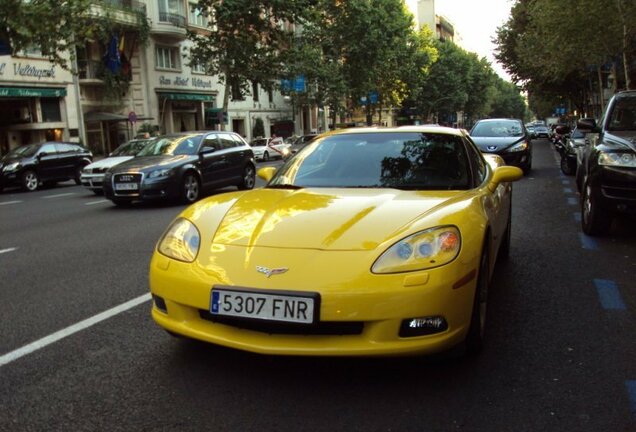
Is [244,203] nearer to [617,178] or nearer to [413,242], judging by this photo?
[413,242]

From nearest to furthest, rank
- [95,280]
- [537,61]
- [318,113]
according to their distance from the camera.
→ 1. [95,280]
2. [537,61]
3. [318,113]

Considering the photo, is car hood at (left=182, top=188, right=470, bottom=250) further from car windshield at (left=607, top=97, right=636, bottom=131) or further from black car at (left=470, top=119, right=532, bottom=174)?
black car at (left=470, top=119, right=532, bottom=174)

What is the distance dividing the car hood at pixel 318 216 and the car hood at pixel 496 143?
12.4m

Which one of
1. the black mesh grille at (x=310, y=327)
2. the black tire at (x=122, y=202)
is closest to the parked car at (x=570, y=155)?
the black tire at (x=122, y=202)

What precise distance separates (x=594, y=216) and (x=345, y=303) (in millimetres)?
5110

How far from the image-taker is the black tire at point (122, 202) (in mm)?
12016

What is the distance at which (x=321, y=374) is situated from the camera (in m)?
3.28

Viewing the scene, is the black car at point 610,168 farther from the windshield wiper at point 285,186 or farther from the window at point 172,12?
the window at point 172,12

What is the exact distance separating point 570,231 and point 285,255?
18.5 feet

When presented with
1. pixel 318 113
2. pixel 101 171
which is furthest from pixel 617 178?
pixel 318 113

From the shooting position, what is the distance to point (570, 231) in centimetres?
769

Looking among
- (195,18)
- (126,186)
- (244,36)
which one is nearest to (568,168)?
(126,186)

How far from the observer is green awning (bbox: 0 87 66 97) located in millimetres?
27297

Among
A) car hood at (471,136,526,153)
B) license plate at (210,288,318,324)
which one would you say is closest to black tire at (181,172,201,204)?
car hood at (471,136,526,153)
